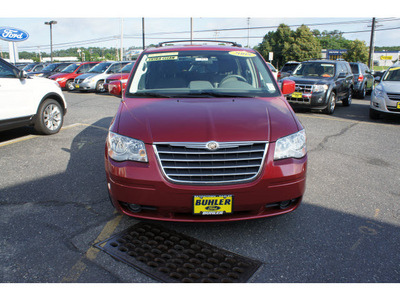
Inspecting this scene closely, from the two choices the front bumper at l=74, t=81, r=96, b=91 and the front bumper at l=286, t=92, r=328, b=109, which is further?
the front bumper at l=74, t=81, r=96, b=91

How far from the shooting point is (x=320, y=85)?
10453 mm

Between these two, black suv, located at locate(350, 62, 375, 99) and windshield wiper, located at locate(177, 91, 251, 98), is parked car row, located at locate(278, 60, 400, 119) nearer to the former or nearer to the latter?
black suv, located at locate(350, 62, 375, 99)

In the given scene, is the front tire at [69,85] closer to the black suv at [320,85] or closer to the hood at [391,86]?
the black suv at [320,85]

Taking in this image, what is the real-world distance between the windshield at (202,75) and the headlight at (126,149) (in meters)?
0.94

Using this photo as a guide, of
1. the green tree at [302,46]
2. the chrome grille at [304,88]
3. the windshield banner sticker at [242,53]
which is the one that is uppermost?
the green tree at [302,46]

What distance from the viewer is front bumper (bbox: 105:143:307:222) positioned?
2.74 meters

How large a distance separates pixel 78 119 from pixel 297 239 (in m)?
7.69

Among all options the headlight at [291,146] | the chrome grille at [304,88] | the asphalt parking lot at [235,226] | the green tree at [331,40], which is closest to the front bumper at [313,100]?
the chrome grille at [304,88]

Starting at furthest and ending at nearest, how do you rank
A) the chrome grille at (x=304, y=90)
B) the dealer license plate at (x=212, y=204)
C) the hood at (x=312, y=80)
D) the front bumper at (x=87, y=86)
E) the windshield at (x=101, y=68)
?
the windshield at (x=101, y=68) → the front bumper at (x=87, y=86) → the hood at (x=312, y=80) → the chrome grille at (x=304, y=90) → the dealer license plate at (x=212, y=204)

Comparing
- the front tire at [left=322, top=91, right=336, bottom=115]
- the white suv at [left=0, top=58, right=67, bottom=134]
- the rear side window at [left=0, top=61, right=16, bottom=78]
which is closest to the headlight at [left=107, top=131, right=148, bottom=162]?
the white suv at [left=0, top=58, right=67, bottom=134]

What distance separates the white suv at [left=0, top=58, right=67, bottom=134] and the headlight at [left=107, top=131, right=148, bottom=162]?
4074 mm

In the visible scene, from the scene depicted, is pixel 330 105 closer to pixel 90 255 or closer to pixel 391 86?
pixel 391 86

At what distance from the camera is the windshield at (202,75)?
3.85 metres
